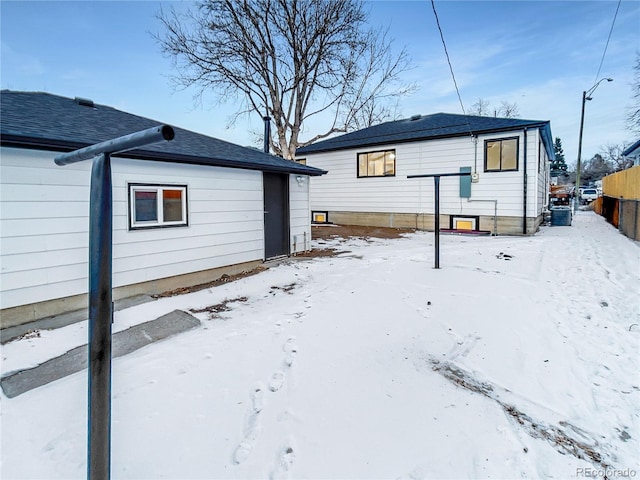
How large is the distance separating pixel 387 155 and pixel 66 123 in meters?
11.1

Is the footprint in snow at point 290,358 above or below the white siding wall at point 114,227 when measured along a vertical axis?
below

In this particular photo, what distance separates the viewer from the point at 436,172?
12273mm

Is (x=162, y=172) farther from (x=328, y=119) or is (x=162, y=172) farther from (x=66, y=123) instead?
(x=328, y=119)

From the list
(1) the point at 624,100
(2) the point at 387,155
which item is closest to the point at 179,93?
(2) the point at 387,155

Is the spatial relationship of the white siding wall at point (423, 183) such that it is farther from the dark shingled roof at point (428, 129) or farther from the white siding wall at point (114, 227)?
the white siding wall at point (114, 227)


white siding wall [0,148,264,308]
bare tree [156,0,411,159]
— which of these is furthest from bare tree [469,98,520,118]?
white siding wall [0,148,264,308]

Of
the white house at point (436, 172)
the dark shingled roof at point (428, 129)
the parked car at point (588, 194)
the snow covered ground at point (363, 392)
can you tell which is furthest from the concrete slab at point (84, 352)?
the parked car at point (588, 194)

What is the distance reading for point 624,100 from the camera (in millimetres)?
20469

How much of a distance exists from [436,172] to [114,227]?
1074 centimetres

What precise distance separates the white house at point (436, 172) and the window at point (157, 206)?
9.24m

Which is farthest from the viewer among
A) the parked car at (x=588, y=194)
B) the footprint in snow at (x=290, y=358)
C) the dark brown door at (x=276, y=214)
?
the parked car at (x=588, y=194)

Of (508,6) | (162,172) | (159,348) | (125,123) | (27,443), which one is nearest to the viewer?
(27,443)

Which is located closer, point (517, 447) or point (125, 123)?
point (517, 447)

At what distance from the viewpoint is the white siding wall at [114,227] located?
3.92 metres
